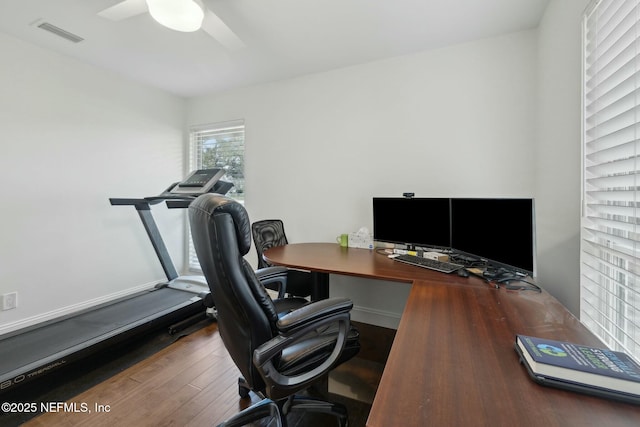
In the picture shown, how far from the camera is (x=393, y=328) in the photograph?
2.62m

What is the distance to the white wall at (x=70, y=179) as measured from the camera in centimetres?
236

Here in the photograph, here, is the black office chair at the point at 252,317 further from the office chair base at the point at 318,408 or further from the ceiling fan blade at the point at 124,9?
the ceiling fan blade at the point at 124,9

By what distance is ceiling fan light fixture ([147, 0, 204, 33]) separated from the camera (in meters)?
1.44

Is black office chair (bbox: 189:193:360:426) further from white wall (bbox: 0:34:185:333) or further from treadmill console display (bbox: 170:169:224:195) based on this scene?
white wall (bbox: 0:34:185:333)

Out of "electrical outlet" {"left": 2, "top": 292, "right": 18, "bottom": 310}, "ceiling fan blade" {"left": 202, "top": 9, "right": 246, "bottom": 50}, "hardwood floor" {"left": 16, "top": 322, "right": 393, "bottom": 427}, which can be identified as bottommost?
"hardwood floor" {"left": 16, "top": 322, "right": 393, "bottom": 427}

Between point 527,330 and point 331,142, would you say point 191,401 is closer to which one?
point 527,330

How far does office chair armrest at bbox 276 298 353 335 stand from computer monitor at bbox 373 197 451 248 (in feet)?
3.51

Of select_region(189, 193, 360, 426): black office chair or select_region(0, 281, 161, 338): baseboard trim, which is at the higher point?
select_region(189, 193, 360, 426): black office chair

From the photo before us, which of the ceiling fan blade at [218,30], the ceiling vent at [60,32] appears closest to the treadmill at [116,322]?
the ceiling fan blade at [218,30]

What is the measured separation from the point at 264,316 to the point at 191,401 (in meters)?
1.07

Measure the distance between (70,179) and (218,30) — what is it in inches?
87.3

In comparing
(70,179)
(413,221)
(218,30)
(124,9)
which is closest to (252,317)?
(413,221)

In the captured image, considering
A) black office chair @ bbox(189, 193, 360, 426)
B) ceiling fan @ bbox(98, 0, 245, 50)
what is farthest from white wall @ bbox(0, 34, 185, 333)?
black office chair @ bbox(189, 193, 360, 426)

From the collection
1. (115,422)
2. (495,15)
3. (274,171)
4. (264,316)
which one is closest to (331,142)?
(274,171)
